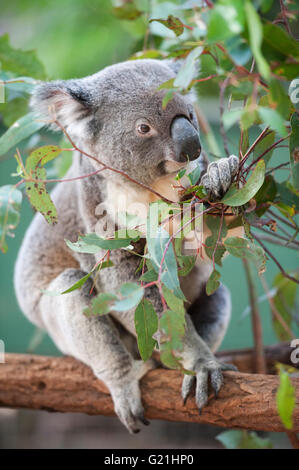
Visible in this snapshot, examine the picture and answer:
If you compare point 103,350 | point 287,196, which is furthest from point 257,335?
point 287,196

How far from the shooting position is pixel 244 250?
1402 millimetres

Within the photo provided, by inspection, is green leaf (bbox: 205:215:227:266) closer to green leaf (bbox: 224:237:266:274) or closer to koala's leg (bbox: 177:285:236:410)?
green leaf (bbox: 224:237:266:274)

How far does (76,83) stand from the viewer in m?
2.07

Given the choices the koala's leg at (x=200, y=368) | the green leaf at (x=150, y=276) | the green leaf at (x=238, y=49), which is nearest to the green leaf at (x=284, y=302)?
the koala's leg at (x=200, y=368)

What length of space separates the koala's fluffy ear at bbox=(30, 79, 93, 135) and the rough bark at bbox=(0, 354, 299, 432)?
1.22 metres

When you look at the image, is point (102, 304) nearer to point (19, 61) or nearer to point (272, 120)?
point (272, 120)

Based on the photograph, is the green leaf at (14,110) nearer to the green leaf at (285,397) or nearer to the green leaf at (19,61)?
the green leaf at (19,61)

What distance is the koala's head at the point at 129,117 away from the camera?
186 centimetres

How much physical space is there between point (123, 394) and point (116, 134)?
1187mm

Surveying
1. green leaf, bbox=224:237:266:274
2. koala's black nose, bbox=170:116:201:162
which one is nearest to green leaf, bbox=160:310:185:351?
green leaf, bbox=224:237:266:274

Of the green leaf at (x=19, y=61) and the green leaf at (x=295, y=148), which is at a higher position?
the green leaf at (x=19, y=61)

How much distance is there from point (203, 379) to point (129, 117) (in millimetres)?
1129

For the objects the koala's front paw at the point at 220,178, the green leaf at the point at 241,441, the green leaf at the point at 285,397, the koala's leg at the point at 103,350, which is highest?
the koala's front paw at the point at 220,178
